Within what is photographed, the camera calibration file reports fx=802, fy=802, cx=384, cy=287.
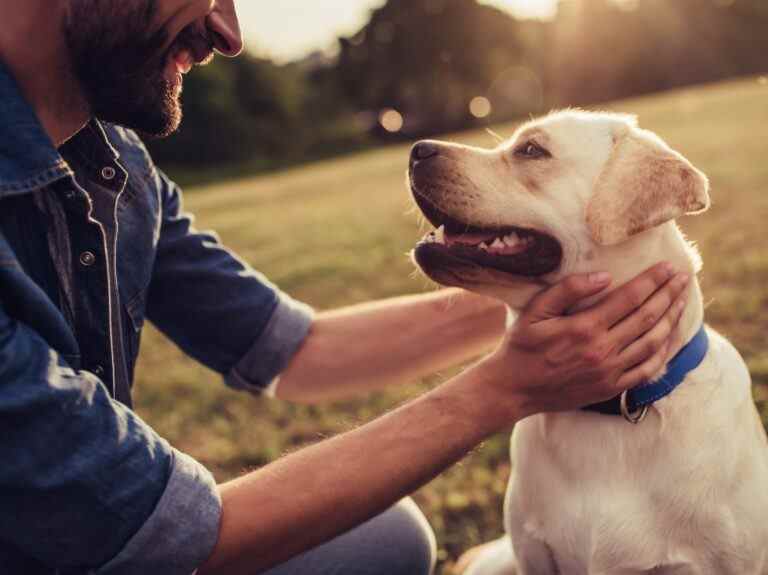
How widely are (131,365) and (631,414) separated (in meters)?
1.60

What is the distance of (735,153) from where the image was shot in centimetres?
1338

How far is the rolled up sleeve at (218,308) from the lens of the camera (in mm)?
2961

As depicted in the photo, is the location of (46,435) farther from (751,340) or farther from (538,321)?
(751,340)

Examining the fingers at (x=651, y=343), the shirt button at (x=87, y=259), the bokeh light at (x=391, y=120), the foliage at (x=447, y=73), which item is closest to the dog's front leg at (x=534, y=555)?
the fingers at (x=651, y=343)

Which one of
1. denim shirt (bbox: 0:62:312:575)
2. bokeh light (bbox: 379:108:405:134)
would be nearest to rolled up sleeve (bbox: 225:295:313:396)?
denim shirt (bbox: 0:62:312:575)

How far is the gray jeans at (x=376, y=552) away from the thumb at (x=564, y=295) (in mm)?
1022

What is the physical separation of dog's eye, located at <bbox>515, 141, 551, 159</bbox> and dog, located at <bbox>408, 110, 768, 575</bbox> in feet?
0.03

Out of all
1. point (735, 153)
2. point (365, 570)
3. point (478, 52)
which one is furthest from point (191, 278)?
point (478, 52)

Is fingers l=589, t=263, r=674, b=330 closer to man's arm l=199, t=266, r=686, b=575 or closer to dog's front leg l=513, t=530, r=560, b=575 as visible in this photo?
man's arm l=199, t=266, r=686, b=575

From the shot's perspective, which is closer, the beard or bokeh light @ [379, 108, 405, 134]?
the beard

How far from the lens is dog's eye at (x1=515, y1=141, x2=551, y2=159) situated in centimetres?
281

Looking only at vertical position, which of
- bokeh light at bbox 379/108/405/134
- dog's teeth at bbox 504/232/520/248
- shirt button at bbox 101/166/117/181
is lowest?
bokeh light at bbox 379/108/405/134

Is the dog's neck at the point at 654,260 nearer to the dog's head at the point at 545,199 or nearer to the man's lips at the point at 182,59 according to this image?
the dog's head at the point at 545,199

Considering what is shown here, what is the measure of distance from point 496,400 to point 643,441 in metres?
0.55
